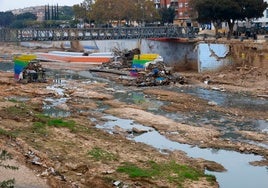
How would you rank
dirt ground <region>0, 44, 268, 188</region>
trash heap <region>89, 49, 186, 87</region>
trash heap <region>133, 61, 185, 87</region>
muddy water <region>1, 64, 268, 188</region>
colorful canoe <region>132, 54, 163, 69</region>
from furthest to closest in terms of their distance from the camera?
colorful canoe <region>132, 54, 163, 69</region> → trash heap <region>89, 49, 186, 87</region> → trash heap <region>133, 61, 185, 87</region> → muddy water <region>1, 64, 268, 188</region> → dirt ground <region>0, 44, 268, 188</region>

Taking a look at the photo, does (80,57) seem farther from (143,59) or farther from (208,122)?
(208,122)

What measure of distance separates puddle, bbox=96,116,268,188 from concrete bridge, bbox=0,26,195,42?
1771 inches

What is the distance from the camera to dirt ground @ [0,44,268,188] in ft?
61.9

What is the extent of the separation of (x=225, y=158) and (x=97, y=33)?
180 ft

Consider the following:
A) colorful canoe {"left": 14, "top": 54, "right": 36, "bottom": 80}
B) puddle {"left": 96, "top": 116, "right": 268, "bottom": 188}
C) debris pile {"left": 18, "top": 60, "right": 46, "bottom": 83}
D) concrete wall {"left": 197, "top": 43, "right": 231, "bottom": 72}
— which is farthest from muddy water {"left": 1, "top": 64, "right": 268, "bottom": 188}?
concrete wall {"left": 197, "top": 43, "right": 231, "bottom": 72}

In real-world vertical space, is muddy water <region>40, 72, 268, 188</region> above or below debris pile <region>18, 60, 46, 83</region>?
below

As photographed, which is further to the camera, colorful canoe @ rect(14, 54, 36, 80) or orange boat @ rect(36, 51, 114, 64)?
orange boat @ rect(36, 51, 114, 64)

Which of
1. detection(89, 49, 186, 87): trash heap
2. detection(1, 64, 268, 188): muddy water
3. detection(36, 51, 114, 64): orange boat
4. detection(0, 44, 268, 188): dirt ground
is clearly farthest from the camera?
detection(36, 51, 114, 64): orange boat

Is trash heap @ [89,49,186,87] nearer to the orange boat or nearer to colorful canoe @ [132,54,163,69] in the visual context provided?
colorful canoe @ [132,54,163,69]

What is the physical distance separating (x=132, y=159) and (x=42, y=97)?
1935 centimetres

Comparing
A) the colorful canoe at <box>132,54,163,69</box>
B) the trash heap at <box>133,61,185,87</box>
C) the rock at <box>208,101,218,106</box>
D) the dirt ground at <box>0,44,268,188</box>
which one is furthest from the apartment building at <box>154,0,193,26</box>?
the rock at <box>208,101,218,106</box>

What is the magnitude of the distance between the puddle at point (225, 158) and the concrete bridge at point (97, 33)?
4498 centimetres

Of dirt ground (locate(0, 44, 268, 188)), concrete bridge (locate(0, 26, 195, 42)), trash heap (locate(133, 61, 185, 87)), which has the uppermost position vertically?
concrete bridge (locate(0, 26, 195, 42))

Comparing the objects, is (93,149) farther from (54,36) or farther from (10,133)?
(54,36)
